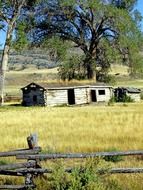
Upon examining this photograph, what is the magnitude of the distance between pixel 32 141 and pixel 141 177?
2.58 m

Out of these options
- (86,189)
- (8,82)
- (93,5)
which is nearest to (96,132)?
(86,189)

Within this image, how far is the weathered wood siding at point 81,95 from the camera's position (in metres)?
55.6

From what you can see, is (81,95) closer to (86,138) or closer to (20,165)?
(86,138)

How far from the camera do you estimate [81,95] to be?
184 ft

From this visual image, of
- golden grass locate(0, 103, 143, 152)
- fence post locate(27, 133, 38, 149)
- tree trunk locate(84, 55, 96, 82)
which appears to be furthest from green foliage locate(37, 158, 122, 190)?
tree trunk locate(84, 55, 96, 82)

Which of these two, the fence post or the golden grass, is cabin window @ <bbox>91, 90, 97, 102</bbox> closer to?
the golden grass

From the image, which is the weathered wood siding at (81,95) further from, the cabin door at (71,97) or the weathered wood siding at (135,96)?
Result: the weathered wood siding at (135,96)

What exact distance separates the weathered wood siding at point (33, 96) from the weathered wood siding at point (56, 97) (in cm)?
65

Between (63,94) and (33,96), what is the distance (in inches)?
128

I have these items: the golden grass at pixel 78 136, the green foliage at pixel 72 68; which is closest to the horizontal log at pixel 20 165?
the golden grass at pixel 78 136

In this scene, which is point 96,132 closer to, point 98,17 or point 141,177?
point 141,177

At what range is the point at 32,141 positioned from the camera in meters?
10.7

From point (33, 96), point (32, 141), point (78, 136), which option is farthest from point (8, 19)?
point (32, 141)

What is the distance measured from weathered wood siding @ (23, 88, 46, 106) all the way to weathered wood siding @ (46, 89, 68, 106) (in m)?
0.65
